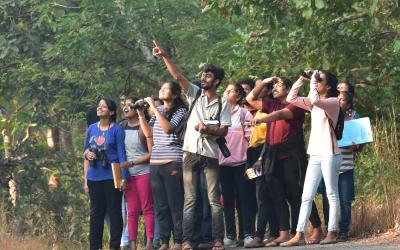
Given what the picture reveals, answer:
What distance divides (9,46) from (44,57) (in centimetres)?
64

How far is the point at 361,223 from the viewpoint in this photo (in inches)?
490

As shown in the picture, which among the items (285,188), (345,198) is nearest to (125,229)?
(285,188)

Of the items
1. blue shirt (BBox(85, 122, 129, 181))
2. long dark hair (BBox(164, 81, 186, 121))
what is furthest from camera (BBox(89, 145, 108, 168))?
long dark hair (BBox(164, 81, 186, 121))

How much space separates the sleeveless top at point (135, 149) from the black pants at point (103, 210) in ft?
0.96

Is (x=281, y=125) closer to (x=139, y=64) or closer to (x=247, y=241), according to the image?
(x=247, y=241)

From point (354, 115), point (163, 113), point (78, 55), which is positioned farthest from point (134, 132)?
point (78, 55)

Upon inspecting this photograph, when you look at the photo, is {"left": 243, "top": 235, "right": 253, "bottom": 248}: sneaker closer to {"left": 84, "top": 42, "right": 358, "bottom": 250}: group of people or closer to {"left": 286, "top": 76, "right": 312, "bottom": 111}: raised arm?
{"left": 84, "top": 42, "right": 358, "bottom": 250}: group of people

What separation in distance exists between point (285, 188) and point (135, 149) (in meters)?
1.59

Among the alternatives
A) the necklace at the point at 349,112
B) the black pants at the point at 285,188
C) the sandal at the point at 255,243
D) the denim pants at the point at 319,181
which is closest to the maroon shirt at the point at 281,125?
the black pants at the point at 285,188

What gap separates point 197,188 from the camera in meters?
11.6

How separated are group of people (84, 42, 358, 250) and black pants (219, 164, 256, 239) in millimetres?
13

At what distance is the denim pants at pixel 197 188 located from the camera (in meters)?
11.5

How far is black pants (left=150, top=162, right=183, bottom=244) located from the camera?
11812 millimetres

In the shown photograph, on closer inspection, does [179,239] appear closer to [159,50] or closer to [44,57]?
[159,50]
